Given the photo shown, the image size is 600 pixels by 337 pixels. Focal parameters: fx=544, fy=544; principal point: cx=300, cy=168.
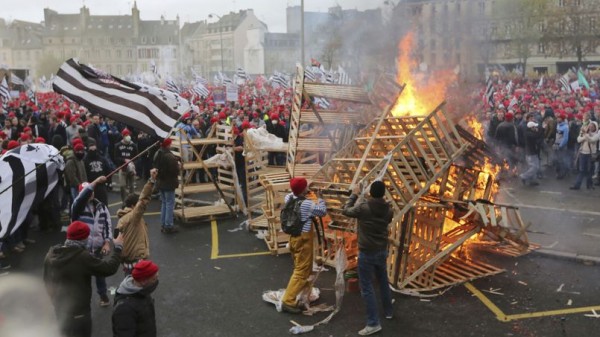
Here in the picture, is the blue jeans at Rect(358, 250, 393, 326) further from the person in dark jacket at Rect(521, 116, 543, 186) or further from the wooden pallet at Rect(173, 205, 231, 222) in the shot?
the person in dark jacket at Rect(521, 116, 543, 186)

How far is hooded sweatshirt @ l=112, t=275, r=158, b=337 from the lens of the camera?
4.46 m

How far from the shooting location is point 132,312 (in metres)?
4.50

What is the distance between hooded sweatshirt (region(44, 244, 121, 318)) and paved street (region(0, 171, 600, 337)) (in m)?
1.57

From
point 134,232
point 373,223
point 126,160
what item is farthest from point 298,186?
point 126,160

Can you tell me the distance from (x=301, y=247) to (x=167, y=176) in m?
4.45

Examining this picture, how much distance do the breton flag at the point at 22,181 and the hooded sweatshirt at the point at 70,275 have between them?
4.44 ft

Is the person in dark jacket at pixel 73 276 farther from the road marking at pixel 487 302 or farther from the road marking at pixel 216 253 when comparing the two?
the road marking at pixel 487 302

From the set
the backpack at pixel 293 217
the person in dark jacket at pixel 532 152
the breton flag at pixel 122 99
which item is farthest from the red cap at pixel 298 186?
the person in dark jacket at pixel 532 152

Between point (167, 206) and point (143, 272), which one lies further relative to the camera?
point (167, 206)

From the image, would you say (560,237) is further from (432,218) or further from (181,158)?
(181,158)

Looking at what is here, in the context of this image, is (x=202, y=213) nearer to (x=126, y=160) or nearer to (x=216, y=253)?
(x=216, y=253)

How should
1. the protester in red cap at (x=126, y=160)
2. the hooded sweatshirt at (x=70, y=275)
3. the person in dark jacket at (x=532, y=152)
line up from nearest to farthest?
the hooded sweatshirt at (x=70, y=275), the protester in red cap at (x=126, y=160), the person in dark jacket at (x=532, y=152)

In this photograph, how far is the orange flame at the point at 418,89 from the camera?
10.1 metres

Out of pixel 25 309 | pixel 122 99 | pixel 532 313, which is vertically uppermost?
pixel 122 99
